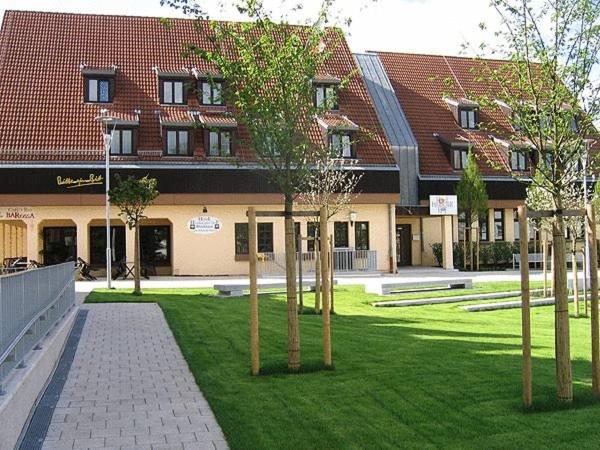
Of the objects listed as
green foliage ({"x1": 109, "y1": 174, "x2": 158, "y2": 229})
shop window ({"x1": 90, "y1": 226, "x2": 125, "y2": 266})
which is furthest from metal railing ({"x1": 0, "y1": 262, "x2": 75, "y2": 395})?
shop window ({"x1": 90, "y1": 226, "x2": 125, "y2": 266})

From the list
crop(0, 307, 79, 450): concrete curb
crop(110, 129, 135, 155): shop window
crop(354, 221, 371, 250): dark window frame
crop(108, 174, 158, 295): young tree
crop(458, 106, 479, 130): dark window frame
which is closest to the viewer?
crop(0, 307, 79, 450): concrete curb

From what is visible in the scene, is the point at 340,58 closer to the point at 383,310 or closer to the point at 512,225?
the point at 512,225

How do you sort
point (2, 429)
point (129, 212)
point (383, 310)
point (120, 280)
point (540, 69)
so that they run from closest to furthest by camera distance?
1. point (2, 429)
2. point (540, 69)
3. point (383, 310)
4. point (129, 212)
5. point (120, 280)

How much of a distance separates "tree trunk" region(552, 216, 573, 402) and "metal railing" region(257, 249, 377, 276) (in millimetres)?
26612

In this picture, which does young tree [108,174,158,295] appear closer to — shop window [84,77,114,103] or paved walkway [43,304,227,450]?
paved walkway [43,304,227,450]

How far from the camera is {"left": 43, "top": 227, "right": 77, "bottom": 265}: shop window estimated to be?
3519cm

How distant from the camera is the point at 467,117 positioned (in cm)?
4209

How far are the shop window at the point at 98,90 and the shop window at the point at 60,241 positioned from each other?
6.08 m

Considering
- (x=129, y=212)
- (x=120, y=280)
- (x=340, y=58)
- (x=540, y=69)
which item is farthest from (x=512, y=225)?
(x=540, y=69)

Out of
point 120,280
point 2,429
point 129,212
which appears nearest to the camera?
point 2,429

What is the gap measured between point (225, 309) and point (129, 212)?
699cm

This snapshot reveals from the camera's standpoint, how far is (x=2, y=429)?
5.92 m

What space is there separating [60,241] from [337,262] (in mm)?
12823

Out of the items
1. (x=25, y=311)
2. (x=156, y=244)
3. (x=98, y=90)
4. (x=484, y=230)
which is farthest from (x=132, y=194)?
(x=484, y=230)
